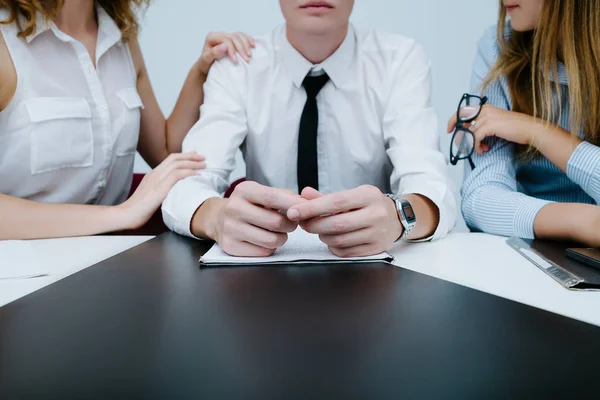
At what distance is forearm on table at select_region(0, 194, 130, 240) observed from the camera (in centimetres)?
112

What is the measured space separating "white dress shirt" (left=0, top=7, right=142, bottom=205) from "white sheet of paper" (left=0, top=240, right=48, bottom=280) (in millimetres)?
315

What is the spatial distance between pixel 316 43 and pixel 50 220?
2.48ft

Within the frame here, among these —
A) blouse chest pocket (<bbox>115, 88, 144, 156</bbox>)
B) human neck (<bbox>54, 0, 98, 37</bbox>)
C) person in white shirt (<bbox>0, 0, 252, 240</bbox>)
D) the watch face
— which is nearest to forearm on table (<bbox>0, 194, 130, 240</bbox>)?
person in white shirt (<bbox>0, 0, 252, 240</bbox>)

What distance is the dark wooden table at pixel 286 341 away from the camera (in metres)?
0.43

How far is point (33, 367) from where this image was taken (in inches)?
18.6

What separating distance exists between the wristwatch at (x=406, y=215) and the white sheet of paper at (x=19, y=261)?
56 cm

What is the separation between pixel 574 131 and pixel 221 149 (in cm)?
82

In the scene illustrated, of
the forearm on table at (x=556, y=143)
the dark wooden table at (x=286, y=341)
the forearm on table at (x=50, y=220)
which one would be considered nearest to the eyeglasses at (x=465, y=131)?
the forearm on table at (x=556, y=143)

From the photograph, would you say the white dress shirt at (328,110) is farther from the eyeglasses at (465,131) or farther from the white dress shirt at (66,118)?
the white dress shirt at (66,118)

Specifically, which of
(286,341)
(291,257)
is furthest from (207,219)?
(286,341)

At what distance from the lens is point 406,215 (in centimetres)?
92

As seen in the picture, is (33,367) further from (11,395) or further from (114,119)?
(114,119)

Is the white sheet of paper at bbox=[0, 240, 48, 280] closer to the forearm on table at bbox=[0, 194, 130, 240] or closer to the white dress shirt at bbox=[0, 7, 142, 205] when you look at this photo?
the forearm on table at bbox=[0, 194, 130, 240]

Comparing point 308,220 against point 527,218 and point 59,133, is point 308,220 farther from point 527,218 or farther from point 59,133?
point 59,133
